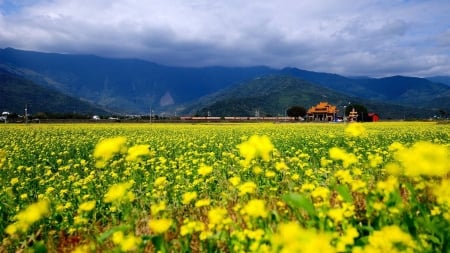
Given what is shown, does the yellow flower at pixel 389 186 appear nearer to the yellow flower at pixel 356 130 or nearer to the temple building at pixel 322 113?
the yellow flower at pixel 356 130

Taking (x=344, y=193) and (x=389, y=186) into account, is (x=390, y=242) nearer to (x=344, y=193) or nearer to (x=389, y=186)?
(x=389, y=186)

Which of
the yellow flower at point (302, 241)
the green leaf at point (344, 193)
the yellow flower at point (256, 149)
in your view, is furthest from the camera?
the yellow flower at point (256, 149)

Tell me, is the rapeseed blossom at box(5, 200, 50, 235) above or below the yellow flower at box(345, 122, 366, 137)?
below

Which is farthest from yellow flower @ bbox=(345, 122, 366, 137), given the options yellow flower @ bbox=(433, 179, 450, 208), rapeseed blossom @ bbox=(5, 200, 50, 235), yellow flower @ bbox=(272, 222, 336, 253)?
rapeseed blossom @ bbox=(5, 200, 50, 235)

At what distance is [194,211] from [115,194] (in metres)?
3.06

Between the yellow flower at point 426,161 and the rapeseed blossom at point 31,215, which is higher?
the yellow flower at point 426,161

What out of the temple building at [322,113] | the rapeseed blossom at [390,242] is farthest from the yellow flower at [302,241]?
the temple building at [322,113]

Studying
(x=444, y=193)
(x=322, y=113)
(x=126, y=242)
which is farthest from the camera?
(x=322, y=113)

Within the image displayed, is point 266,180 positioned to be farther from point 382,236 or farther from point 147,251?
point 382,236

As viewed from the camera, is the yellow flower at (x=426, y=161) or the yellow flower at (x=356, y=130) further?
the yellow flower at (x=356, y=130)

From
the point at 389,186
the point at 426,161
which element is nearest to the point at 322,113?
the point at 389,186

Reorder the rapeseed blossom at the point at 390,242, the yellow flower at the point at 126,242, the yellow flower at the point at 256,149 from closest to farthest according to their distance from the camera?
the rapeseed blossom at the point at 390,242 → the yellow flower at the point at 126,242 → the yellow flower at the point at 256,149

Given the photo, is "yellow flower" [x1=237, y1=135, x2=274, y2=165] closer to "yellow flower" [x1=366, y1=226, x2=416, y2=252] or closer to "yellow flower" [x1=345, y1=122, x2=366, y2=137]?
"yellow flower" [x1=345, y1=122, x2=366, y2=137]

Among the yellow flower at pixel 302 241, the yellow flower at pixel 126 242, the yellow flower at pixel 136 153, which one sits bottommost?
the yellow flower at pixel 126 242
